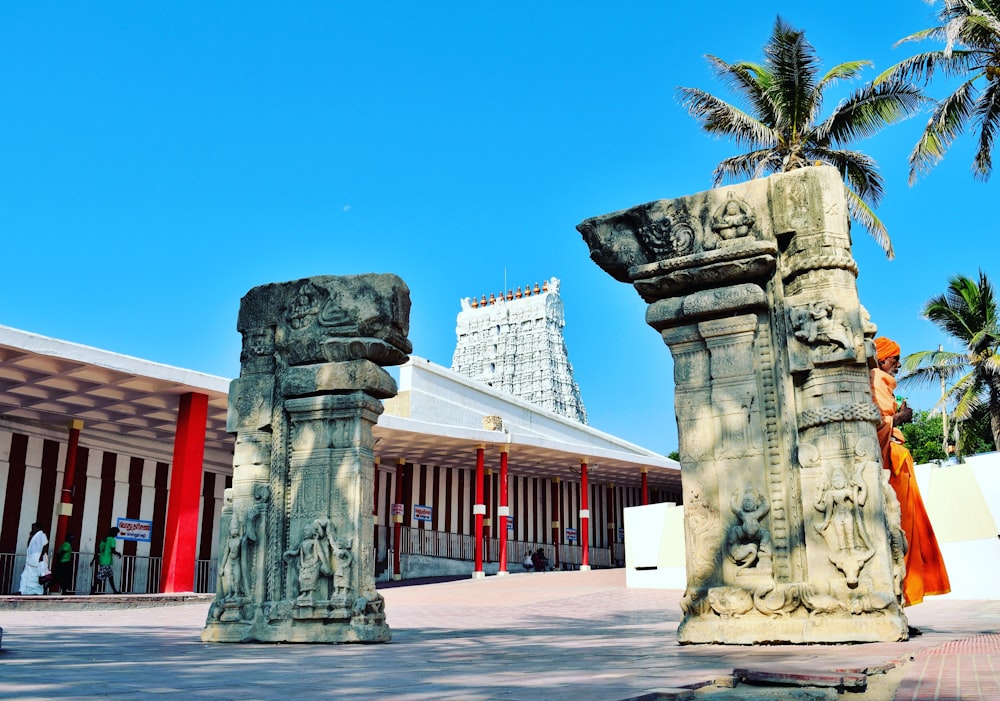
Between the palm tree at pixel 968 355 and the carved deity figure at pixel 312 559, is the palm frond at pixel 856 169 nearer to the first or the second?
the palm tree at pixel 968 355

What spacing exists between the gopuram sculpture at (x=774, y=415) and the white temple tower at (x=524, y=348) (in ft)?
158

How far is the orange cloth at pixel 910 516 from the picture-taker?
669 centimetres

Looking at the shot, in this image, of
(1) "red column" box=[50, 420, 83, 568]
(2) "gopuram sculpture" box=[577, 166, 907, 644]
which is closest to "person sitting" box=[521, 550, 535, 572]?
(1) "red column" box=[50, 420, 83, 568]

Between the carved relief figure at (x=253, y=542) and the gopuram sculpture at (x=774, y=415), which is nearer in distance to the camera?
the gopuram sculpture at (x=774, y=415)

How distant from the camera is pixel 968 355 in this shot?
25.6 m

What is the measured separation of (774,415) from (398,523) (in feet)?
61.3

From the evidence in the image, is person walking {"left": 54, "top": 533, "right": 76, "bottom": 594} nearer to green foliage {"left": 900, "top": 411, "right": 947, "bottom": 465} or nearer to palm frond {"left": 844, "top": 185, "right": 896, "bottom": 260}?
palm frond {"left": 844, "top": 185, "right": 896, "bottom": 260}

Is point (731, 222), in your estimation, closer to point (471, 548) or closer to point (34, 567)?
point (34, 567)

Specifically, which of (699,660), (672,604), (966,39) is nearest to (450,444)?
(672,604)

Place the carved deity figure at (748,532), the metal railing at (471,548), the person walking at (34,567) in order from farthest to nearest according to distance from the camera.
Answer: the metal railing at (471,548), the person walking at (34,567), the carved deity figure at (748,532)

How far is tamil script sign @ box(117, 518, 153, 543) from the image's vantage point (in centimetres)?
1966

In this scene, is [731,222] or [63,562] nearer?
[731,222]

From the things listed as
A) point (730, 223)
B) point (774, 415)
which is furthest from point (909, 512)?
point (730, 223)

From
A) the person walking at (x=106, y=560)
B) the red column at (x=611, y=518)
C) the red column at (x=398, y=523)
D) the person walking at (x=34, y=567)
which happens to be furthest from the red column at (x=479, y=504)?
the person walking at (x=34, y=567)
